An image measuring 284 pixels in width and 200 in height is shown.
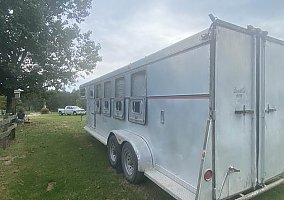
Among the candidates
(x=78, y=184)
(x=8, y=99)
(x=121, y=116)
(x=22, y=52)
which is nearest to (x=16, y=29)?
(x=22, y=52)

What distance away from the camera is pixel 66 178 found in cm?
568

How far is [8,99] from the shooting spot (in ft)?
67.2

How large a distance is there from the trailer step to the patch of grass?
590 millimetres

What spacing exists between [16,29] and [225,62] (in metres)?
13.4

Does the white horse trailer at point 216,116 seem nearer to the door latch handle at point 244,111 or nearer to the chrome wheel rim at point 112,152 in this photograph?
the door latch handle at point 244,111

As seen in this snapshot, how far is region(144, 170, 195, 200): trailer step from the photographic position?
3.40 metres

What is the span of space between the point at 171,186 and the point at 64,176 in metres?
2.97

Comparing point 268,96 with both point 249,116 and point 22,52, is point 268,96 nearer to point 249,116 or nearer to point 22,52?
point 249,116

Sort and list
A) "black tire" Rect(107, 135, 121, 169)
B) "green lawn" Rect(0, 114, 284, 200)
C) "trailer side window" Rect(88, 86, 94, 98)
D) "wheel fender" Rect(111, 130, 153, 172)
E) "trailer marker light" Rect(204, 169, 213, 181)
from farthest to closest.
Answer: "trailer side window" Rect(88, 86, 94, 98) < "black tire" Rect(107, 135, 121, 169) < "green lawn" Rect(0, 114, 284, 200) < "wheel fender" Rect(111, 130, 153, 172) < "trailer marker light" Rect(204, 169, 213, 181)

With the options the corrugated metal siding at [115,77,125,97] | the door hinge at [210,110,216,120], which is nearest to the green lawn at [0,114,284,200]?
the corrugated metal siding at [115,77,125,97]

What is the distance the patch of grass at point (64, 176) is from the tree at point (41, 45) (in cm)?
782

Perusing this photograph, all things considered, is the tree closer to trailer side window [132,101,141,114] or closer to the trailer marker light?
trailer side window [132,101,141,114]

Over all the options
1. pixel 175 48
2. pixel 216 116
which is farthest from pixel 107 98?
pixel 216 116

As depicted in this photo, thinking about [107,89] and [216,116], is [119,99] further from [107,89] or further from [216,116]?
[216,116]
